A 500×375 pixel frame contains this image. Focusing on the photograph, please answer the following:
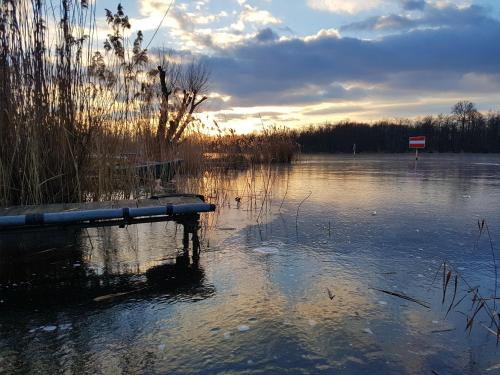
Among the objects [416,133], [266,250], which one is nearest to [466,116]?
[416,133]

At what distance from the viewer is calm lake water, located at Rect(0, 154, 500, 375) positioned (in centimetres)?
169

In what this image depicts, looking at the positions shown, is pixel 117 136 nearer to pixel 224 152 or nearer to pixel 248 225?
pixel 248 225

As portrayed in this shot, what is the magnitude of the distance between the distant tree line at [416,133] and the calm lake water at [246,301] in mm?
62899

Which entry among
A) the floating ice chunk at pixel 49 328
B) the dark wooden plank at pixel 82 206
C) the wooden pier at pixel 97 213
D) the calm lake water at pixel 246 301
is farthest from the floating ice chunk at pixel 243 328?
the dark wooden plank at pixel 82 206

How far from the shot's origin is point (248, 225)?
14.4ft

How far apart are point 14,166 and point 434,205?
5193 mm

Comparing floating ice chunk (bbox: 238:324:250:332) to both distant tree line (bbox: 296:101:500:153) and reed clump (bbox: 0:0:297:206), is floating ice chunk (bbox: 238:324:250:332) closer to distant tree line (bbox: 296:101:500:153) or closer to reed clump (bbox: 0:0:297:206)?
reed clump (bbox: 0:0:297:206)

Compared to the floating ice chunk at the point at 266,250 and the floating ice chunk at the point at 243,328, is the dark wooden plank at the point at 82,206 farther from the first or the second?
the floating ice chunk at the point at 243,328

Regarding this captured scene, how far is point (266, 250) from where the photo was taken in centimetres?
336

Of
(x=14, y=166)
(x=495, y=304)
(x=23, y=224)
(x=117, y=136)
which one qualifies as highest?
(x=117, y=136)

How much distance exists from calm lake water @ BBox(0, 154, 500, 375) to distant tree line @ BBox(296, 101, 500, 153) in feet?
206

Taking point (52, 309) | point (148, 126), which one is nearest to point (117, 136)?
point (148, 126)

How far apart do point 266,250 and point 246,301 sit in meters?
1.09

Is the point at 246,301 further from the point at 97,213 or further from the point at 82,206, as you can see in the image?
the point at 82,206
